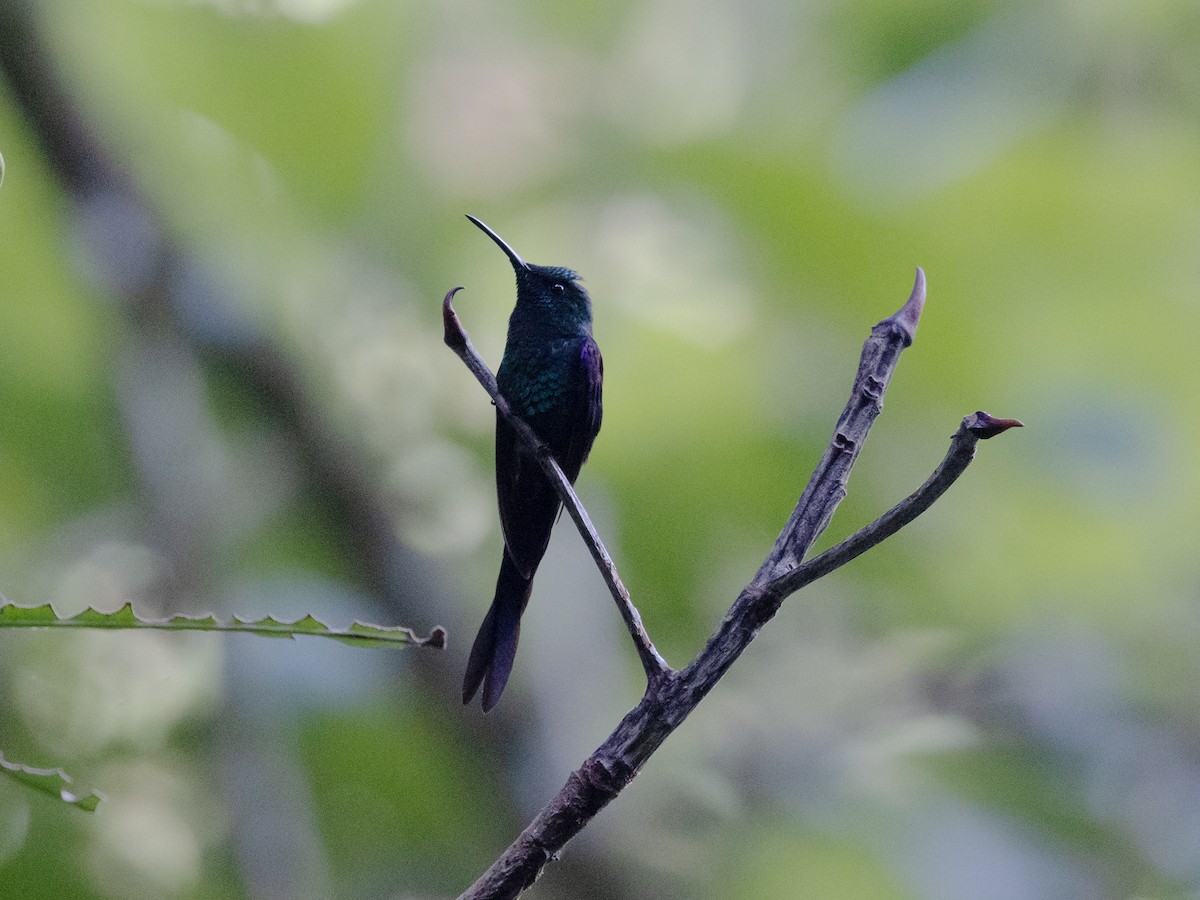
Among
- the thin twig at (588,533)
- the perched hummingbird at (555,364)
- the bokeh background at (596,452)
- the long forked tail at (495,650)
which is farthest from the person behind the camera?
the bokeh background at (596,452)

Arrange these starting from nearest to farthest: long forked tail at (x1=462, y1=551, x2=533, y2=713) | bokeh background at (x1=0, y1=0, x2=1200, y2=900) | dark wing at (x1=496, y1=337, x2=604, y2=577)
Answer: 1. long forked tail at (x1=462, y1=551, x2=533, y2=713)
2. dark wing at (x1=496, y1=337, x2=604, y2=577)
3. bokeh background at (x1=0, y1=0, x2=1200, y2=900)

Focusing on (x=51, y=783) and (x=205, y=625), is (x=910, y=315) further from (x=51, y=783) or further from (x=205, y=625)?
(x=51, y=783)

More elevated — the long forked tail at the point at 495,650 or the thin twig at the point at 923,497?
the thin twig at the point at 923,497

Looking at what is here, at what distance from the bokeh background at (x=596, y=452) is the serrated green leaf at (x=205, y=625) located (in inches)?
101

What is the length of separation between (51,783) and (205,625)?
0.68ft

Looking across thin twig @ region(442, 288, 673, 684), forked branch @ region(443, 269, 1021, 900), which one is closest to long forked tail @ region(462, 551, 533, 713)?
thin twig @ region(442, 288, 673, 684)

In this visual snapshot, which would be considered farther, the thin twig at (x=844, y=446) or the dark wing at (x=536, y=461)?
the dark wing at (x=536, y=461)

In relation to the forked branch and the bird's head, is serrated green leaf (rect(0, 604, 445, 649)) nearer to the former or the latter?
the forked branch

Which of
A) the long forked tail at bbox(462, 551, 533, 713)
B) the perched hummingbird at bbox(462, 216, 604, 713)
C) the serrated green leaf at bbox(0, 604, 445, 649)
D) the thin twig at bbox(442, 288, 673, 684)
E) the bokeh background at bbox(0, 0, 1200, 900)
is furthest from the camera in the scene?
the bokeh background at bbox(0, 0, 1200, 900)

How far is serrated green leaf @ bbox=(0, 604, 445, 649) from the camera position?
886mm

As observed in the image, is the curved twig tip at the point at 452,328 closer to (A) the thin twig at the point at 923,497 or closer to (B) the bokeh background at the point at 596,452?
(A) the thin twig at the point at 923,497

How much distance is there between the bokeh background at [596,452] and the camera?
142 inches

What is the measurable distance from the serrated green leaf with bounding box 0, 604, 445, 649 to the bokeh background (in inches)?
101

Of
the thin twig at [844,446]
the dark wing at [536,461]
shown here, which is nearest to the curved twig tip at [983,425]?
the thin twig at [844,446]
